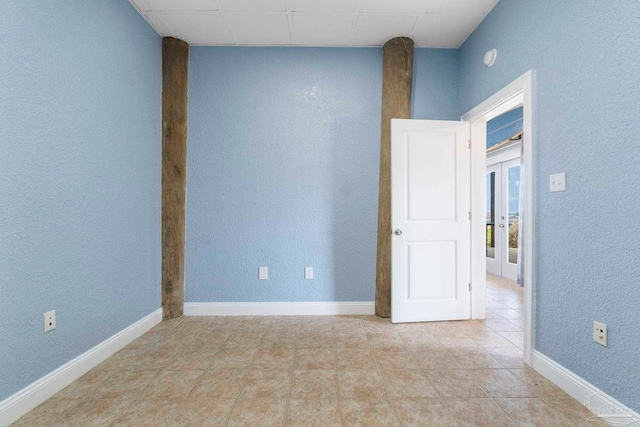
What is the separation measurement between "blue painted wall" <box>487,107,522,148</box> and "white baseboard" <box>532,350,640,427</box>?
3.44m

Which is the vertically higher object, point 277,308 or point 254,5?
point 254,5

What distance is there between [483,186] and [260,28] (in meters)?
2.57

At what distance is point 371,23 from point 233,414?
3.06m

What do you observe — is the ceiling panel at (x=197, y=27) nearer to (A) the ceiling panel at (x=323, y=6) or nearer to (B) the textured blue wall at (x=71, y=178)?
(B) the textured blue wall at (x=71, y=178)

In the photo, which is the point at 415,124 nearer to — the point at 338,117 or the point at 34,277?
the point at 338,117

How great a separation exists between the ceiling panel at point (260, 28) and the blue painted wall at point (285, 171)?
106 mm

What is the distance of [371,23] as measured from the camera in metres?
2.49

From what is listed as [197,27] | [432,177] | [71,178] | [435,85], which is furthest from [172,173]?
[435,85]

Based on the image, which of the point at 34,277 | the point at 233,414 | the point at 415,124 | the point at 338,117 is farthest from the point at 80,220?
the point at 415,124

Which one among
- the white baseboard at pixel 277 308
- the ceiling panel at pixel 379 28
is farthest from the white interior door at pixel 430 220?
the ceiling panel at pixel 379 28

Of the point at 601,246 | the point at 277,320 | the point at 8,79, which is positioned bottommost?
the point at 277,320

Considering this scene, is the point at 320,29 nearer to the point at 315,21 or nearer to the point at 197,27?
the point at 315,21

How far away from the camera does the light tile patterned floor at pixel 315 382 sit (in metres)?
1.41

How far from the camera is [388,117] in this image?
2.75 m
